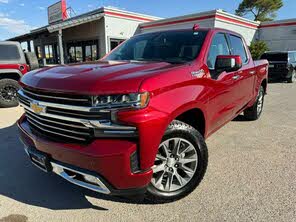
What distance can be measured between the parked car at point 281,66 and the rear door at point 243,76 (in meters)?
10.5

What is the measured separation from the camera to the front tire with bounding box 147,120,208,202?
2855 mm

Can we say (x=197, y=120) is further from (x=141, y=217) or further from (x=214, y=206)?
(x=141, y=217)

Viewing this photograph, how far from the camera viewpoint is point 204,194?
3.20m

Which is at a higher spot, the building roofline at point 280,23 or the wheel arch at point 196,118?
the building roofline at point 280,23

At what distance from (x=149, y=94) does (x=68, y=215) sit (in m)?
1.48

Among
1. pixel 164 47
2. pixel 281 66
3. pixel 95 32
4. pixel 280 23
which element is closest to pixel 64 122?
pixel 164 47

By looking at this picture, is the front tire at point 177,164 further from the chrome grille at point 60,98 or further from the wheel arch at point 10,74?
the wheel arch at point 10,74

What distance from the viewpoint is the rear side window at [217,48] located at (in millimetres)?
3744

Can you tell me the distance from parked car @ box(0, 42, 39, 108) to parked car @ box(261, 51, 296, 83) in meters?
12.0

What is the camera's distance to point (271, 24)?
26.2 meters

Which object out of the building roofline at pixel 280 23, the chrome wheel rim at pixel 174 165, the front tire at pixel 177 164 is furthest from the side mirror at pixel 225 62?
the building roofline at pixel 280 23

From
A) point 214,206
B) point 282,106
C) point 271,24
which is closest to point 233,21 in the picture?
point 271,24

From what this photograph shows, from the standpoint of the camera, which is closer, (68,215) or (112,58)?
(68,215)

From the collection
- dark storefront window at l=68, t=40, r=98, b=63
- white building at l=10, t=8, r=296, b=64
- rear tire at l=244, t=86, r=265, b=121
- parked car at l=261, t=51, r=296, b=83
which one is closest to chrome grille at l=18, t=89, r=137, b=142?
rear tire at l=244, t=86, r=265, b=121
